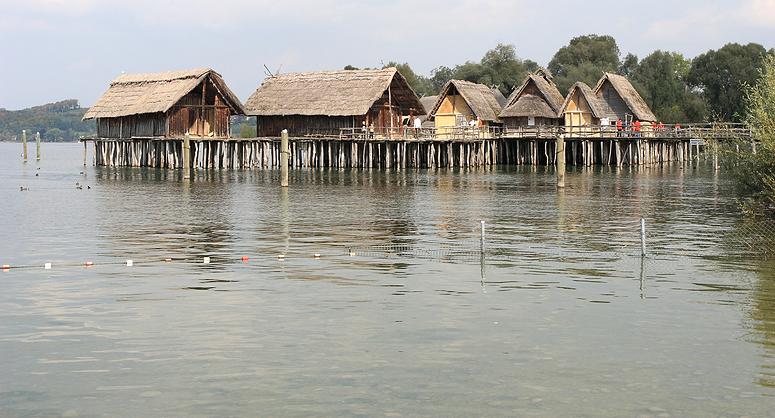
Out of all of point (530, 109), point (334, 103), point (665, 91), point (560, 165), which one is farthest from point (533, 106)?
point (665, 91)

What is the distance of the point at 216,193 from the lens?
150 feet

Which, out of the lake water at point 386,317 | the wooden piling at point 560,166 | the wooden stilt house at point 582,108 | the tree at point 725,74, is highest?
the tree at point 725,74

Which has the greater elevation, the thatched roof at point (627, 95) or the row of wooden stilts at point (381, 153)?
the thatched roof at point (627, 95)

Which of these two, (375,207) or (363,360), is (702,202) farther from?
(363,360)

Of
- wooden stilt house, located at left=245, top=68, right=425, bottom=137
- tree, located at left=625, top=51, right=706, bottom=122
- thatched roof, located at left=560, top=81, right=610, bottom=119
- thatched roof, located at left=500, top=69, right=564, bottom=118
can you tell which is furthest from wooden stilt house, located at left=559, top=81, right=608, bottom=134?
tree, located at left=625, top=51, right=706, bottom=122

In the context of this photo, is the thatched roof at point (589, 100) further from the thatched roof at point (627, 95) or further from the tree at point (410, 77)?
the tree at point (410, 77)

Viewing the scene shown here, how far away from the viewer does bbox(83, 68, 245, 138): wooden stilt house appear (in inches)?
2623

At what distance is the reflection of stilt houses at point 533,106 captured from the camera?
72.5m

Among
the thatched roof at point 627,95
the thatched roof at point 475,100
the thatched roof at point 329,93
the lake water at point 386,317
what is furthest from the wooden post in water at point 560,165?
the thatched roof at point 627,95

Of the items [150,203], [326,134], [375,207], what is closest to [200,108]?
[326,134]

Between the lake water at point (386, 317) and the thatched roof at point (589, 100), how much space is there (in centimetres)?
3868

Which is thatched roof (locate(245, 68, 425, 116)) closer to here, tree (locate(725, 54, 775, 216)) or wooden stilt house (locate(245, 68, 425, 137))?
wooden stilt house (locate(245, 68, 425, 137))

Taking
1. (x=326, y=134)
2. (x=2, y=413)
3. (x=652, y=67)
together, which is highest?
(x=652, y=67)

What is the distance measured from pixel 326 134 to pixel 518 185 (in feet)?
67.3
